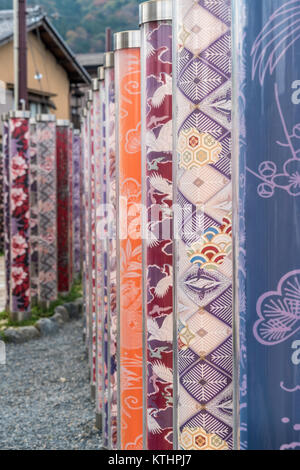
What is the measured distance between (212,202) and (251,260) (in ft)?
1.47

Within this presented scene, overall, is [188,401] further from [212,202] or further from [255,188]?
[255,188]

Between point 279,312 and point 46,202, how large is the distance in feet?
19.4

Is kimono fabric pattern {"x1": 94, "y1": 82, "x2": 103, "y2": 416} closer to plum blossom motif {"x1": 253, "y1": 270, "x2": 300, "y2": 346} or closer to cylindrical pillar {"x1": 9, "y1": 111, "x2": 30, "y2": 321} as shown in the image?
plum blossom motif {"x1": 253, "y1": 270, "x2": 300, "y2": 346}

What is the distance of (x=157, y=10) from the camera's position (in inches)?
60.5

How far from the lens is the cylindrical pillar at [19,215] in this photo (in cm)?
611

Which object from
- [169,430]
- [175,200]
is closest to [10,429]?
[169,430]

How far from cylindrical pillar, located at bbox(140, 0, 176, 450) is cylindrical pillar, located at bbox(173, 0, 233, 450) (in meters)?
0.30

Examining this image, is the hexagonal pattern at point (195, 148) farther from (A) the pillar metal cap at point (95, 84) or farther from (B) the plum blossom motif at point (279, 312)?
(A) the pillar metal cap at point (95, 84)

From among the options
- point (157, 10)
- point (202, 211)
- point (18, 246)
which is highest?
point (157, 10)

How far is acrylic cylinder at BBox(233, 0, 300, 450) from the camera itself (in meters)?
0.87

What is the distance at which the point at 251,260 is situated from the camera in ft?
2.94

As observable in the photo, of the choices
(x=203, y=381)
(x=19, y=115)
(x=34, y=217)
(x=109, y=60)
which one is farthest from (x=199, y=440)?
(x=34, y=217)

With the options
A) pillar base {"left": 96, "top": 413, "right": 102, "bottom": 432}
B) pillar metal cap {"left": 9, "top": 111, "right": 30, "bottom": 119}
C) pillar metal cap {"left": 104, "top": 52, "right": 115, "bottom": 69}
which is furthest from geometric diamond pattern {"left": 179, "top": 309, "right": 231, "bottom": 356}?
pillar metal cap {"left": 9, "top": 111, "right": 30, "bottom": 119}

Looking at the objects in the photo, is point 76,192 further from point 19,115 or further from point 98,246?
point 98,246
